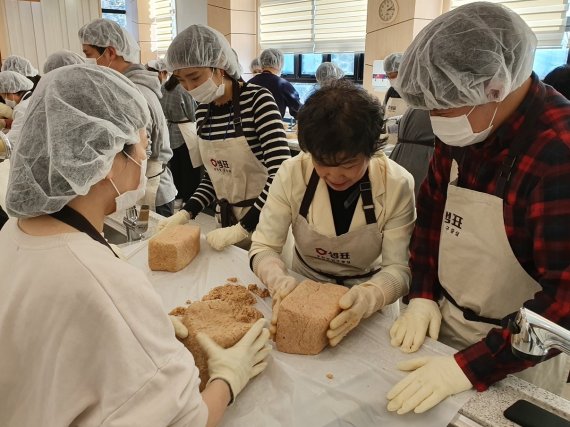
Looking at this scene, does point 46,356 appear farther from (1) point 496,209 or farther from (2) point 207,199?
(2) point 207,199

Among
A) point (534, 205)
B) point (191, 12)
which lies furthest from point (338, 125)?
point (191, 12)

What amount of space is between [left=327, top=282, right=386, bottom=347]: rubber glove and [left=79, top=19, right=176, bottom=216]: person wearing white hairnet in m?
1.77

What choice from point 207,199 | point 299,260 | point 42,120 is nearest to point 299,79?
point 207,199

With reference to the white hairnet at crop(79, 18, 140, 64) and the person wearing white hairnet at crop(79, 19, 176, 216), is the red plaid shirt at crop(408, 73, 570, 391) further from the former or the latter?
the white hairnet at crop(79, 18, 140, 64)

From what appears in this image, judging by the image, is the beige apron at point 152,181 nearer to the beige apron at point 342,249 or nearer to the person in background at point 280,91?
the beige apron at point 342,249

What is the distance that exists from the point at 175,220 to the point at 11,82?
3.75 m

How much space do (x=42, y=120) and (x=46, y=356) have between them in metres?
0.41

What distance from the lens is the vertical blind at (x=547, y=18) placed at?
3.92 m

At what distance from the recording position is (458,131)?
1180 mm

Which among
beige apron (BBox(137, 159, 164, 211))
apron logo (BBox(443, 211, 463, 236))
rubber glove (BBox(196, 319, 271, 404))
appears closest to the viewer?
rubber glove (BBox(196, 319, 271, 404))

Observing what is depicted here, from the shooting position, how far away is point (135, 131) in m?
0.92

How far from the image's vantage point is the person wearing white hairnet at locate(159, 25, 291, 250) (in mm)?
2053

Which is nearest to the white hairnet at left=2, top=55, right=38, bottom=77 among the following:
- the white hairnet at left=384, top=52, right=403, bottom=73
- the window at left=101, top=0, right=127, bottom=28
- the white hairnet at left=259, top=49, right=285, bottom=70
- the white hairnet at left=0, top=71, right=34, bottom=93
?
the white hairnet at left=0, top=71, right=34, bottom=93

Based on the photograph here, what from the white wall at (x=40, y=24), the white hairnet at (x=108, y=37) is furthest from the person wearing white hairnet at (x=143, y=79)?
the white wall at (x=40, y=24)
